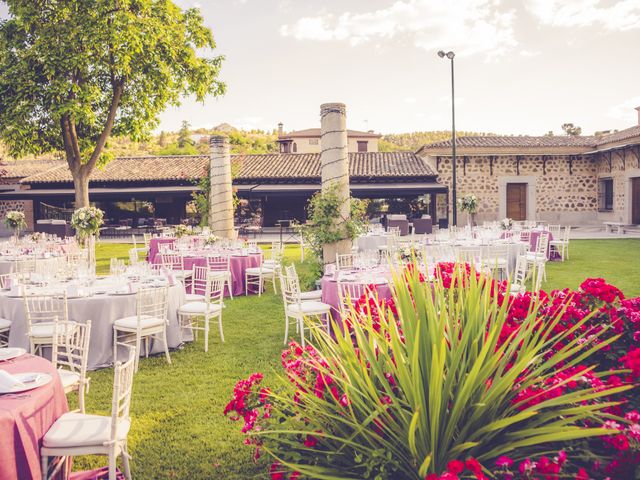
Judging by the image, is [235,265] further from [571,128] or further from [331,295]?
[571,128]

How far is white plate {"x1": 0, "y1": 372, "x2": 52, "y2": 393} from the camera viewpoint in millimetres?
3160

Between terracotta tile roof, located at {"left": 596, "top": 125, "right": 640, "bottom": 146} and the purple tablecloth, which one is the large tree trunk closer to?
the purple tablecloth

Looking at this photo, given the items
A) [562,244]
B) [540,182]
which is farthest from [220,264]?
[540,182]

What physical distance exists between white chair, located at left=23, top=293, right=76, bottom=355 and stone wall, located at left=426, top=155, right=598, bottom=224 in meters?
22.0

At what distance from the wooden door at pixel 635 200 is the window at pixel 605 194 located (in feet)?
6.89

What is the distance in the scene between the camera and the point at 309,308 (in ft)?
22.3

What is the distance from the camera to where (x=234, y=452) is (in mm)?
3945

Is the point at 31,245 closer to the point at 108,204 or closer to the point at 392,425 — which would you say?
the point at 392,425

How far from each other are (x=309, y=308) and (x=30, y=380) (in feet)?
12.7

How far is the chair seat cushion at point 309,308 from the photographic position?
6691 mm

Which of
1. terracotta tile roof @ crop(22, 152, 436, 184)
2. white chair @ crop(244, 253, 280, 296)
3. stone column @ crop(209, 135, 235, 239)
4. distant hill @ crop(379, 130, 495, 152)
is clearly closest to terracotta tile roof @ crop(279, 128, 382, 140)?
distant hill @ crop(379, 130, 495, 152)

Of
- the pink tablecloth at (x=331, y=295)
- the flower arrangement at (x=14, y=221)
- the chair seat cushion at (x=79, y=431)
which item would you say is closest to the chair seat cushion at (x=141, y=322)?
the pink tablecloth at (x=331, y=295)

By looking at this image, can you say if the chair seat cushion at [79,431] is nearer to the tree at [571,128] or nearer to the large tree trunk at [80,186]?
the large tree trunk at [80,186]

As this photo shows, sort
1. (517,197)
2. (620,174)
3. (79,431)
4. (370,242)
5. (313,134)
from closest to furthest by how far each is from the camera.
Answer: (79,431) < (370,242) < (620,174) < (517,197) < (313,134)
